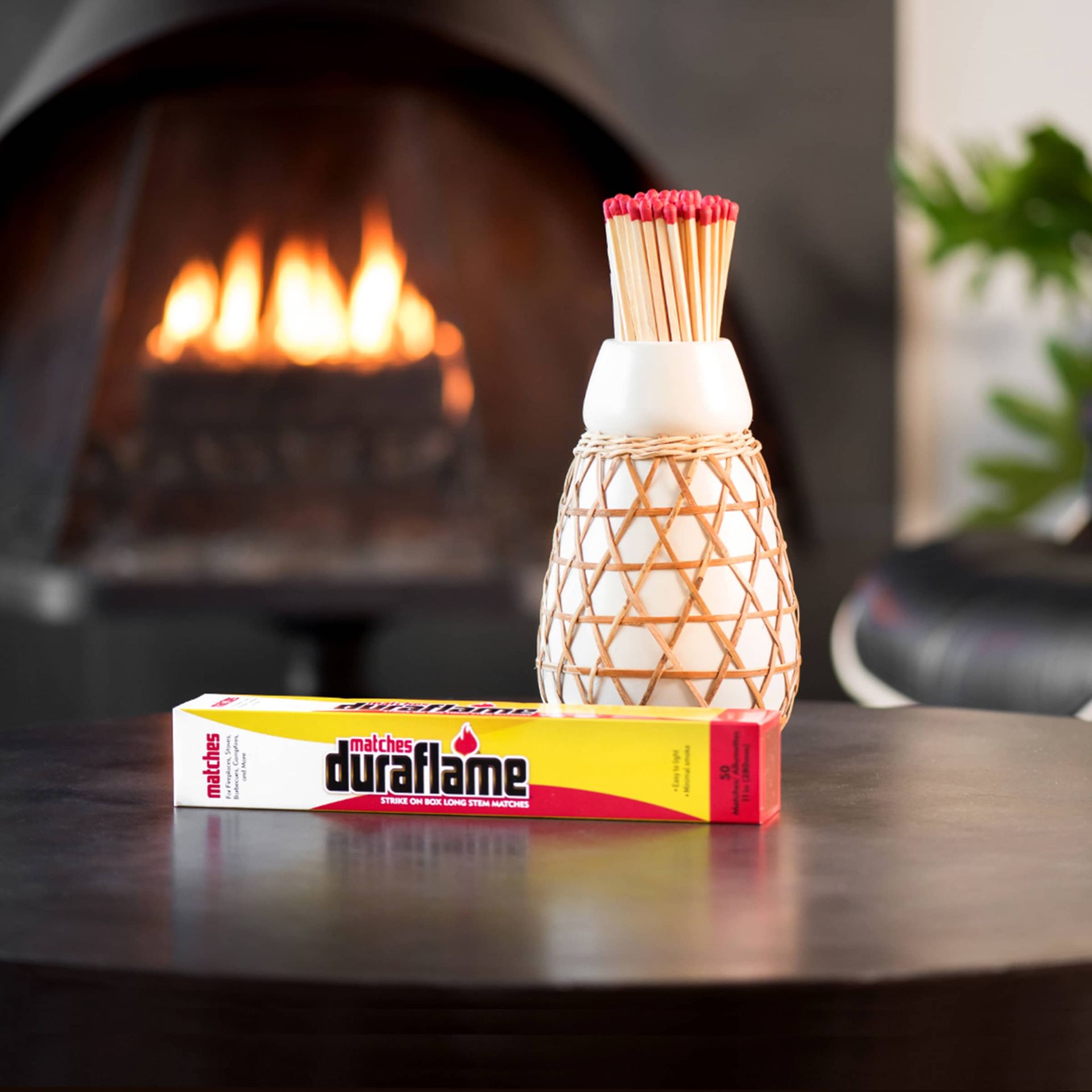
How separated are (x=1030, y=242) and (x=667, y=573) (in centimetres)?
181

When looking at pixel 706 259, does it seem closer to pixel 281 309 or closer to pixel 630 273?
pixel 630 273

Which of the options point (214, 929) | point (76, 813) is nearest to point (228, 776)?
point (76, 813)

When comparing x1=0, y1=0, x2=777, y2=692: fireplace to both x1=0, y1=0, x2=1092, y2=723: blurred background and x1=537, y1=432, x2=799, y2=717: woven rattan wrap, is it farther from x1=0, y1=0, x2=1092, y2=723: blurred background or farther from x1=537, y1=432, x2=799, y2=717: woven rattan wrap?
x1=537, y1=432, x2=799, y2=717: woven rattan wrap

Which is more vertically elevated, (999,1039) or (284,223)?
(284,223)

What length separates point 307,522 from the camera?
2365 mm

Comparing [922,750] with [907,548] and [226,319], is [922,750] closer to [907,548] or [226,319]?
[907,548]

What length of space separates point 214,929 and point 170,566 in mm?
1803

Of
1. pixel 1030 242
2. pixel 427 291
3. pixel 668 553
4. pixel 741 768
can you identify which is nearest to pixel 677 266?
pixel 668 553

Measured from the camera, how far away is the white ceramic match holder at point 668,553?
2.63 feet

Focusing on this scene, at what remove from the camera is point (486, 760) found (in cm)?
75

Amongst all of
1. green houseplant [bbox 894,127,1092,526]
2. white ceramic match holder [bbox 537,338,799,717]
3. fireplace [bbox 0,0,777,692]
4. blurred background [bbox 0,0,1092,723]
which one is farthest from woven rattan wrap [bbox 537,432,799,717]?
green houseplant [bbox 894,127,1092,526]

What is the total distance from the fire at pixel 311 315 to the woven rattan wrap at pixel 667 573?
156cm

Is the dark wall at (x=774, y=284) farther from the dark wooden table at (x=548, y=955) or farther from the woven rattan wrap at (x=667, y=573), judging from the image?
the dark wooden table at (x=548, y=955)

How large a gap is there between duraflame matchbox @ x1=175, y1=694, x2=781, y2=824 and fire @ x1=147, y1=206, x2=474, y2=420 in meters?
1.61
